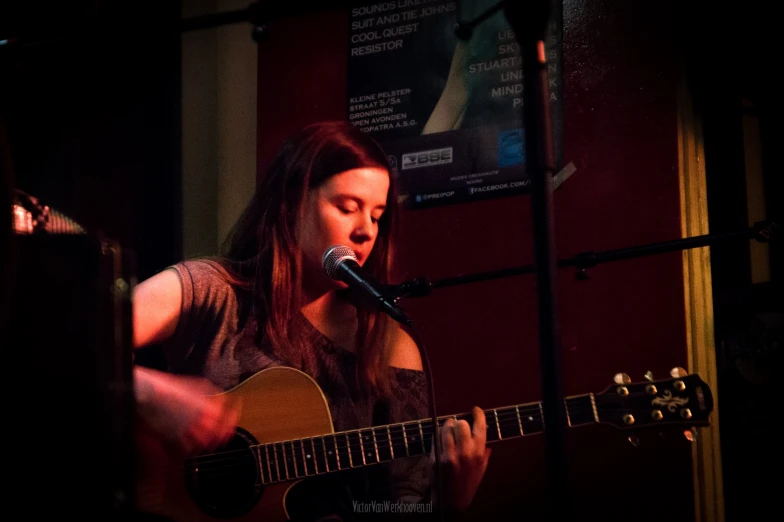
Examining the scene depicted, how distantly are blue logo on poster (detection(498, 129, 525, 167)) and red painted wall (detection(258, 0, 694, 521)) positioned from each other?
0.12m

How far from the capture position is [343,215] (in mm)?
2314

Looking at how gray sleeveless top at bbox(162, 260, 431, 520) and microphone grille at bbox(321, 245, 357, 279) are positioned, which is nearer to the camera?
microphone grille at bbox(321, 245, 357, 279)

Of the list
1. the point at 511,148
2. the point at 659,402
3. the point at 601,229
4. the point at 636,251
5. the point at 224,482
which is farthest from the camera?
the point at 511,148

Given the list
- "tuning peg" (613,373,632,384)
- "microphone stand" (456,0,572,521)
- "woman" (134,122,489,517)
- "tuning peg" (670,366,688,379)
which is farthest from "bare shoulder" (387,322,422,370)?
"microphone stand" (456,0,572,521)

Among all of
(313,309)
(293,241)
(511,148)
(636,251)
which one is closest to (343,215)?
(293,241)

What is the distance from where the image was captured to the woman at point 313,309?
7.07 feet

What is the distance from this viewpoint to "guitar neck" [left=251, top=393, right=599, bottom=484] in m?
1.95

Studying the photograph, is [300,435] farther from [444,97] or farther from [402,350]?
[444,97]

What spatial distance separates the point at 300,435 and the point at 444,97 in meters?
1.09

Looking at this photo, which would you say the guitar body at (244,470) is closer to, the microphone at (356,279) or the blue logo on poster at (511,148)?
the microphone at (356,279)

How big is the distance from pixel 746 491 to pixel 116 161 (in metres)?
2.11

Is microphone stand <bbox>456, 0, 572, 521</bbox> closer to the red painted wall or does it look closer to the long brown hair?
the red painted wall

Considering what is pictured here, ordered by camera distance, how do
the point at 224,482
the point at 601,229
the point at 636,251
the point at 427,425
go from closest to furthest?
the point at 636,251 < the point at 224,482 < the point at 427,425 < the point at 601,229

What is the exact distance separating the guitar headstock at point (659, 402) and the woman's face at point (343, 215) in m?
0.84
